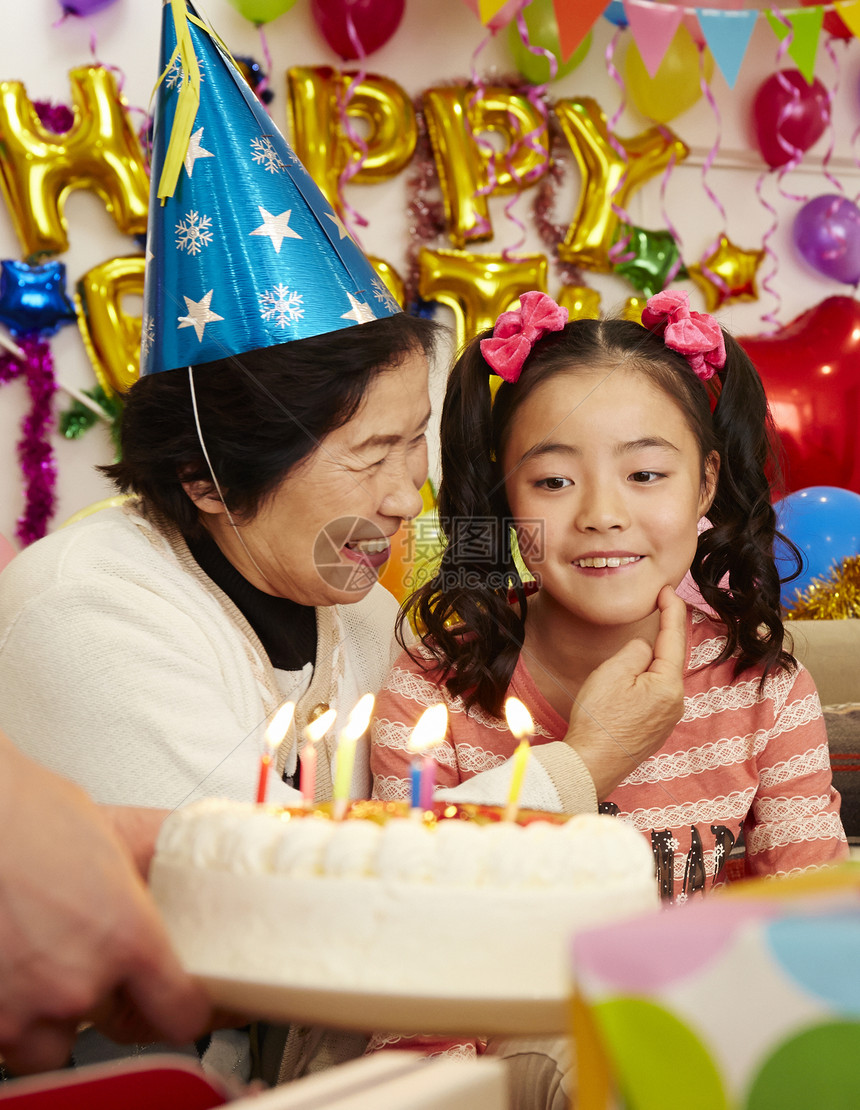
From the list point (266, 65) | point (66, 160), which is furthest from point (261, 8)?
point (66, 160)

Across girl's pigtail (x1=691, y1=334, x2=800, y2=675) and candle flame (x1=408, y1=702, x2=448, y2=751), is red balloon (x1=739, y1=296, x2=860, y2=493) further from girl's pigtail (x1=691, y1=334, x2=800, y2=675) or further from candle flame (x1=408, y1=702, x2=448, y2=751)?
candle flame (x1=408, y1=702, x2=448, y2=751)

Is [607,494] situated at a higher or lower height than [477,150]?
lower

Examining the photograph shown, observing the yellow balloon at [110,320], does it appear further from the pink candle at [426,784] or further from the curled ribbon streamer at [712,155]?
the pink candle at [426,784]

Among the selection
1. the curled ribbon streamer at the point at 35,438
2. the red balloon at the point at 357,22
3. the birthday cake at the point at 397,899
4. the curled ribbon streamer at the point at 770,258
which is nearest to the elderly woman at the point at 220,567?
the birthday cake at the point at 397,899

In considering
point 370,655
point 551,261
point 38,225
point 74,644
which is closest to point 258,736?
point 74,644

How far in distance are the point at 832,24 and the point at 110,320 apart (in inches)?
74.2

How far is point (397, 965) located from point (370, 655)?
0.82 m

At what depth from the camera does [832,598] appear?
5.83 feet

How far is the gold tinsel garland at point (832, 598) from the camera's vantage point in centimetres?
177

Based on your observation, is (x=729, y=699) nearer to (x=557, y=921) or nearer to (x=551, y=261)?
(x=557, y=921)

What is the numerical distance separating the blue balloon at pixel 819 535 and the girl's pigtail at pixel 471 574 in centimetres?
78

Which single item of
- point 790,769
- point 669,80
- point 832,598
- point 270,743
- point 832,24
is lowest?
point 832,598

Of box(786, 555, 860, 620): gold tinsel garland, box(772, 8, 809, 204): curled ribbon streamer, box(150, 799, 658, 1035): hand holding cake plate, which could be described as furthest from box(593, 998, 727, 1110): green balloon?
box(772, 8, 809, 204): curled ribbon streamer

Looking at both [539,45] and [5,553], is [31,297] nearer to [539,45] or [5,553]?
[5,553]
